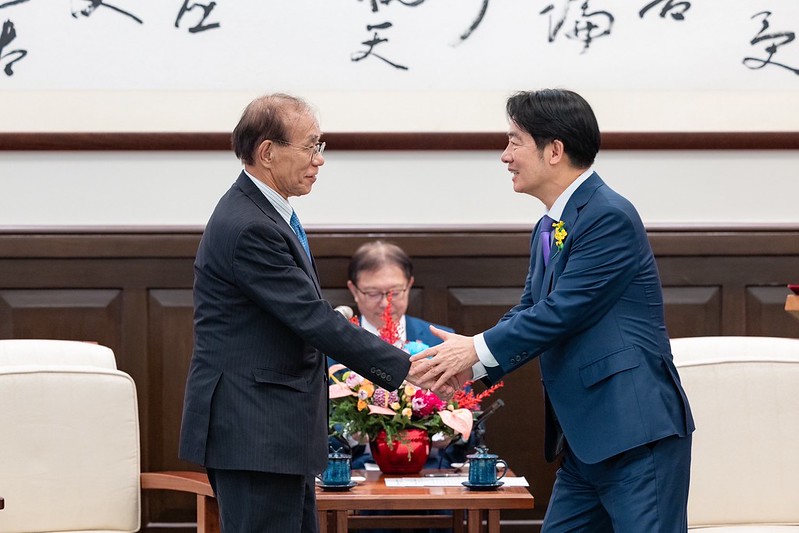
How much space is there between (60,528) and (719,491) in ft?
5.79

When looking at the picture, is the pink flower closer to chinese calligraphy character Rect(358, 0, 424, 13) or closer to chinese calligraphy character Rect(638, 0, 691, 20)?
chinese calligraphy character Rect(358, 0, 424, 13)

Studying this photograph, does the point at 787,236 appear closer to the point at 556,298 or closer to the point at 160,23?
the point at 556,298

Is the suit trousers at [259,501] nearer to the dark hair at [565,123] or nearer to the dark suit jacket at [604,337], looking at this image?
the dark suit jacket at [604,337]

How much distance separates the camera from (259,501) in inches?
88.8

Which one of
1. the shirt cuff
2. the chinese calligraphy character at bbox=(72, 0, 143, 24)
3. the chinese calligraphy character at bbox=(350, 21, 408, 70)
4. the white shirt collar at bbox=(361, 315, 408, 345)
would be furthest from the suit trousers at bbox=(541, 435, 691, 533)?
the chinese calligraphy character at bbox=(72, 0, 143, 24)

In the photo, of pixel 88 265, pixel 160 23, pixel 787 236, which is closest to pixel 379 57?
pixel 160 23

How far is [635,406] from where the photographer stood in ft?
7.27

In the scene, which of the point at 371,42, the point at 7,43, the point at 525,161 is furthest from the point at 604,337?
the point at 7,43

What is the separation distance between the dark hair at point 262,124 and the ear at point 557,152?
596 millimetres

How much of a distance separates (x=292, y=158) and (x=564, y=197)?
0.64 metres

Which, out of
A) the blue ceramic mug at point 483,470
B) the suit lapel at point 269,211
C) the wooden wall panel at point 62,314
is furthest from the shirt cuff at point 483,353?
the wooden wall panel at point 62,314

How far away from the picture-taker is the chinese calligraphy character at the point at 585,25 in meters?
3.66

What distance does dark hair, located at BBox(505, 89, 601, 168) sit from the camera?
8.07ft

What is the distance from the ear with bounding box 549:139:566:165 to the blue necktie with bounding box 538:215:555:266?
140mm
